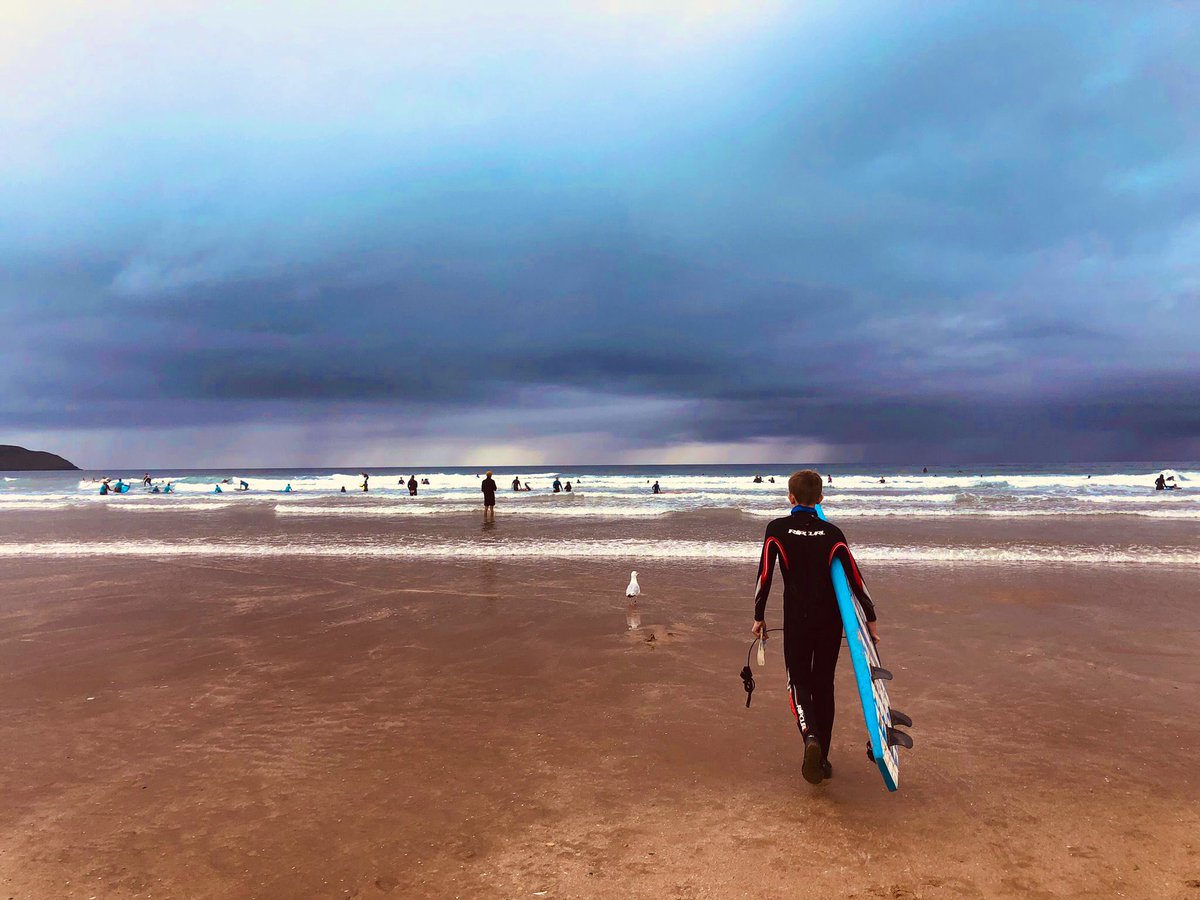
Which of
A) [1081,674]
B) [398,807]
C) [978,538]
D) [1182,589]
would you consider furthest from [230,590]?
[978,538]

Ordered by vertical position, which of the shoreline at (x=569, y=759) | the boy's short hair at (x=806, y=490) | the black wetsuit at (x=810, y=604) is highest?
the boy's short hair at (x=806, y=490)

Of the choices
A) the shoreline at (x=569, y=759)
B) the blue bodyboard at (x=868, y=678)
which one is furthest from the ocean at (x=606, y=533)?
the blue bodyboard at (x=868, y=678)

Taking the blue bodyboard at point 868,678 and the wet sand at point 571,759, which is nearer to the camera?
the wet sand at point 571,759

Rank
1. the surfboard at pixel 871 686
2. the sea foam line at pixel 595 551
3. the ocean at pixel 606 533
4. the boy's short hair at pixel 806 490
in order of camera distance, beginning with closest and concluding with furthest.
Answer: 1. the surfboard at pixel 871 686
2. the boy's short hair at pixel 806 490
3. the sea foam line at pixel 595 551
4. the ocean at pixel 606 533

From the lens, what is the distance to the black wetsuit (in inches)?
174

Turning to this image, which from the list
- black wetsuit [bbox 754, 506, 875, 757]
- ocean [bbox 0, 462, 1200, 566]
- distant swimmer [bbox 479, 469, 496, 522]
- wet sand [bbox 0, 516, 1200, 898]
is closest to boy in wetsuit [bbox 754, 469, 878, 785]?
black wetsuit [bbox 754, 506, 875, 757]

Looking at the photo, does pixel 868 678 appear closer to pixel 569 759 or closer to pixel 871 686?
pixel 871 686

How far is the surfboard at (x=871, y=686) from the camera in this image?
417 cm

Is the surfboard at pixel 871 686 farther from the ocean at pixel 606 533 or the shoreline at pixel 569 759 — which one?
the ocean at pixel 606 533

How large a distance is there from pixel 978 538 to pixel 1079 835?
1659 cm

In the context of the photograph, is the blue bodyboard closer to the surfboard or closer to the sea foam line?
the surfboard

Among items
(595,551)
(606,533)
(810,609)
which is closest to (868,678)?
(810,609)

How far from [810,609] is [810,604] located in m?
0.03

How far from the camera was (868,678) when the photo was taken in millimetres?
4285
